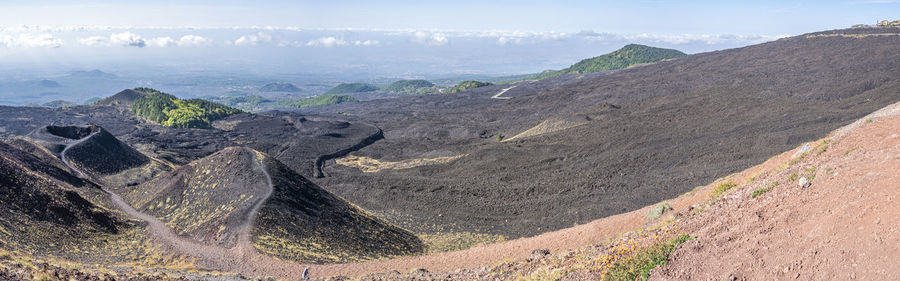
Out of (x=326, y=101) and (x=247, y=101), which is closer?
(x=326, y=101)

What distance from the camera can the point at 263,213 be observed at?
71.7ft

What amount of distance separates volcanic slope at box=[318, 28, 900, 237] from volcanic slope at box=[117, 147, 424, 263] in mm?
4454

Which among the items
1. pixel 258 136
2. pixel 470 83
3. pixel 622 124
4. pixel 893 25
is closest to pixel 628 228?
pixel 622 124

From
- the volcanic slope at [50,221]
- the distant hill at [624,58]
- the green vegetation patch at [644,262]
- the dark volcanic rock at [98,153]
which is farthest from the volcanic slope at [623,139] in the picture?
the distant hill at [624,58]

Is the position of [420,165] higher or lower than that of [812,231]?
lower

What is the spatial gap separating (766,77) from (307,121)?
182 feet

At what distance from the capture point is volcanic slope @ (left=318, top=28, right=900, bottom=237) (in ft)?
95.5

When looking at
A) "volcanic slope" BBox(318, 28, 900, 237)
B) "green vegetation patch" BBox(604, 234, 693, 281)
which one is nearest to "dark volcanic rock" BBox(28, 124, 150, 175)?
"volcanic slope" BBox(318, 28, 900, 237)

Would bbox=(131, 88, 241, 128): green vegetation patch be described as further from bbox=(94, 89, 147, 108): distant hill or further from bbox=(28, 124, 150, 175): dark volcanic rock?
bbox=(28, 124, 150, 175): dark volcanic rock

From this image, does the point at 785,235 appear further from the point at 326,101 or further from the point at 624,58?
the point at 624,58

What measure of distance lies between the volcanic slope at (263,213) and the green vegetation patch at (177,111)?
45.6 metres

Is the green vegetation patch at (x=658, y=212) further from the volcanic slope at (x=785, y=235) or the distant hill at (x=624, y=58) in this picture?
the distant hill at (x=624, y=58)

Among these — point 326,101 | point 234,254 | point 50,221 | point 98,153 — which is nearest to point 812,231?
point 234,254

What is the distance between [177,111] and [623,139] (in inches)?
2528
